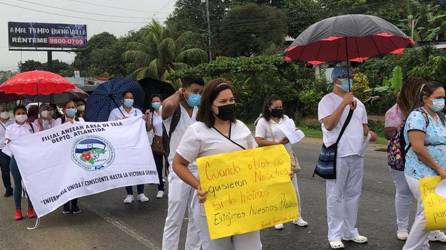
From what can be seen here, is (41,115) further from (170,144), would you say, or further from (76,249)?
(170,144)

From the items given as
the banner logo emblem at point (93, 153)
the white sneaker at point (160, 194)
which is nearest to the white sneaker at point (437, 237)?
the banner logo emblem at point (93, 153)

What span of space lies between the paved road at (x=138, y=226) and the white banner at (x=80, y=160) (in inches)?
16.5

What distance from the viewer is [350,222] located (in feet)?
17.7

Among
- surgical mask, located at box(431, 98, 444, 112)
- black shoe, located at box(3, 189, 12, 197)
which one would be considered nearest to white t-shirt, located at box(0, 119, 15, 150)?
black shoe, located at box(3, 189, 12, 197)

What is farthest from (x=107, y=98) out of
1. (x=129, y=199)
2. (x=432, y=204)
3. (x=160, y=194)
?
(x=432, y=204)

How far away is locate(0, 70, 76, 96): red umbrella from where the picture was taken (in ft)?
26.0

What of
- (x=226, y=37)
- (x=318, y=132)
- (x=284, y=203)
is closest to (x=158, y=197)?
(x=284, y=203)

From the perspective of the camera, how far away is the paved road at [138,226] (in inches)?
227

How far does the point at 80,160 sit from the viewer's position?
727cm

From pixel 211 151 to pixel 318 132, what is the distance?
1687 centimetres

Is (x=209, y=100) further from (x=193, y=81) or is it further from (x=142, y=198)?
(x=142, y=198)

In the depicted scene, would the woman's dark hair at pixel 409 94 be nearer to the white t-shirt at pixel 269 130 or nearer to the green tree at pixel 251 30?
the white t-shirt at pixel 269 130

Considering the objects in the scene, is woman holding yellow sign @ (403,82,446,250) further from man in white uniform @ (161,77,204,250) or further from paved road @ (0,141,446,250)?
man in white uniform @ (161,77,204,250)

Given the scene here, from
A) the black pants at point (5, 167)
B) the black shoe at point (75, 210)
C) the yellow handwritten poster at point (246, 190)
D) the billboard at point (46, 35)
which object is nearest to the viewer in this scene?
the yellow handwritten poster at point (246, 190)
